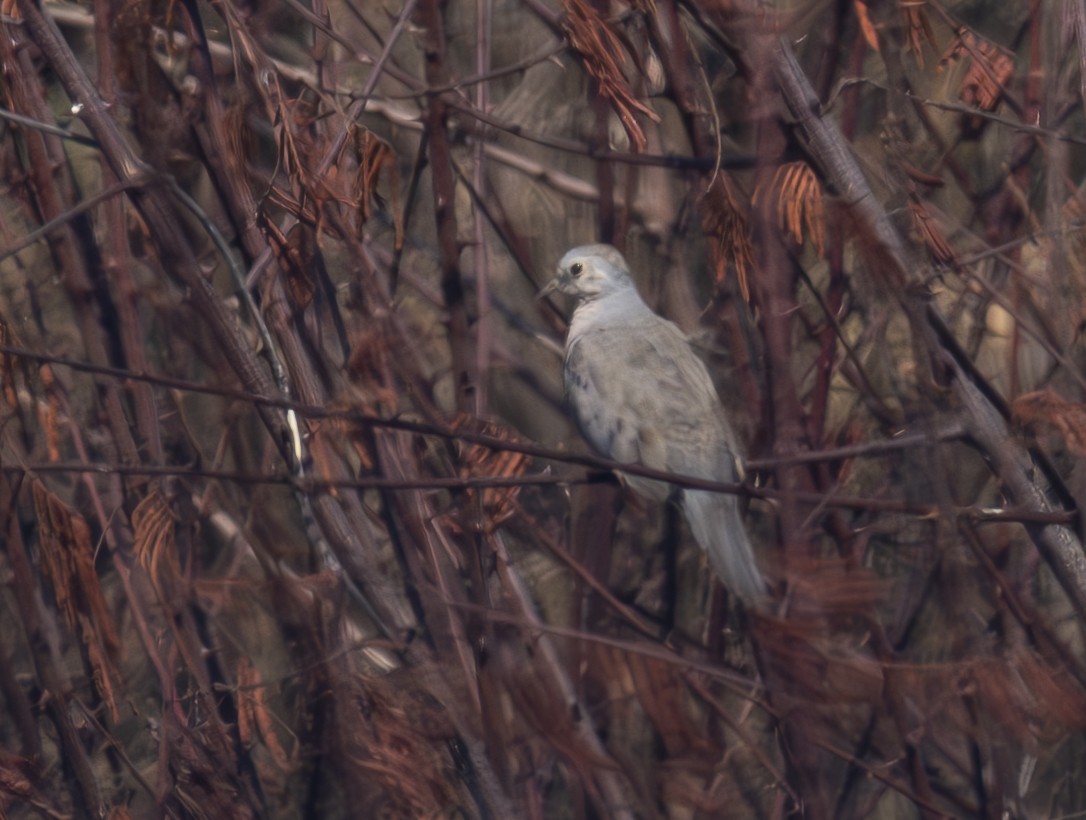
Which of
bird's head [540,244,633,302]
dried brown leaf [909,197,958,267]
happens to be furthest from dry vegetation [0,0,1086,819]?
bird's head [540,244,633,302]

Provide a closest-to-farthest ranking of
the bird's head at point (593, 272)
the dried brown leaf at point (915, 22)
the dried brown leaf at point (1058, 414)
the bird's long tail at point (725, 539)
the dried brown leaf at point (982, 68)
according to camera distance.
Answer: the dried brown leaf at point (1058, 414), the dried brown leaf at point (915, 22), the bird's long tail at point (725, 539), the dried brown leaf at point (982, 68), the bird's head at point (593, 272)

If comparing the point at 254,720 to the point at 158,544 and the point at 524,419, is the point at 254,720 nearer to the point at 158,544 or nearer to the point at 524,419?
the point at 158,544

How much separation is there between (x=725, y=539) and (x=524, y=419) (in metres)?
1.02

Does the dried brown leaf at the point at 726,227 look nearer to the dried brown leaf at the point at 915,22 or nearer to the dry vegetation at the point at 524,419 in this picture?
the dry vegetation at the point at 524,419

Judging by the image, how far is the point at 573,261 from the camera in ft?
9.74

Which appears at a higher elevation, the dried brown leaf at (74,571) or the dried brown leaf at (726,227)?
the dried brown leaf at (726,227)

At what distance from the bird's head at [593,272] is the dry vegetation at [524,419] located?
0.11 m

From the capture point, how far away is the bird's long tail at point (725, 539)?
2.37 meters

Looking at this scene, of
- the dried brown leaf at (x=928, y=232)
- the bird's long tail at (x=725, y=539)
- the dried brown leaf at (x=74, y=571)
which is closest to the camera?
the dried brown leaf at (x=928, y=232)

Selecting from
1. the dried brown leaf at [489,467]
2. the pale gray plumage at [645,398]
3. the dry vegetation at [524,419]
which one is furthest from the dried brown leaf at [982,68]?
the dried brown leaf at [489,467]

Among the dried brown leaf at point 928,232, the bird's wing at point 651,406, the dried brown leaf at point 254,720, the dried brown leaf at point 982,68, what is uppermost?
the dried brown leaf at point 982,68

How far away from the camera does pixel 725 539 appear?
2.49 metres

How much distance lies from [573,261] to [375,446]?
0.82m

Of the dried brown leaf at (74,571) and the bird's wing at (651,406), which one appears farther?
the bird's wing at (651,406)
